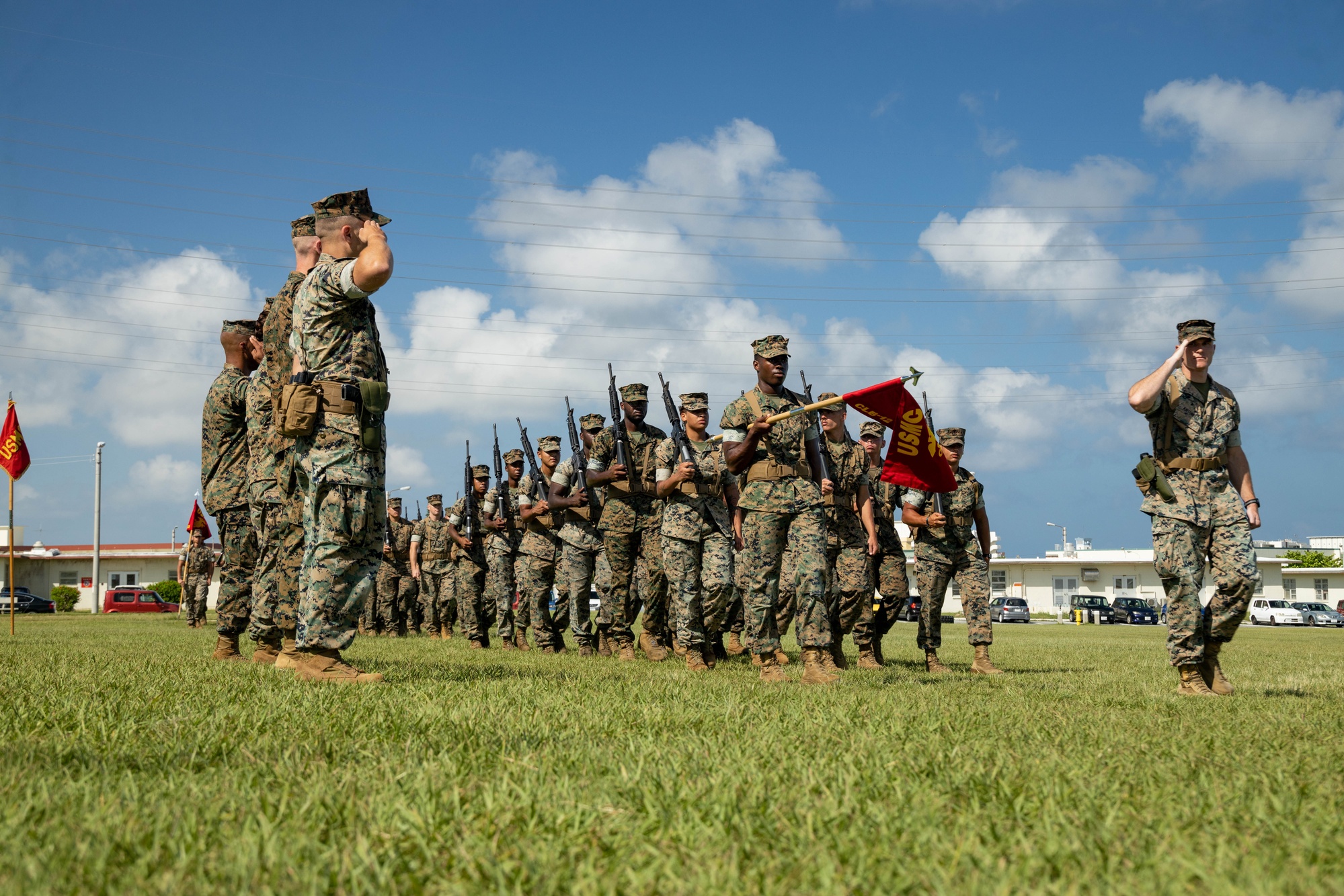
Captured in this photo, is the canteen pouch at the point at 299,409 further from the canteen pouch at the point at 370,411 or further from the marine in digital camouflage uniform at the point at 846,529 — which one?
the marine in digital camouflage uniform at the point at 846,529

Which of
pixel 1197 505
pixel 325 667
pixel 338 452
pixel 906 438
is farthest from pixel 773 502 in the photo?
pixel 325 667

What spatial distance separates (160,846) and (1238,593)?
6.78 m

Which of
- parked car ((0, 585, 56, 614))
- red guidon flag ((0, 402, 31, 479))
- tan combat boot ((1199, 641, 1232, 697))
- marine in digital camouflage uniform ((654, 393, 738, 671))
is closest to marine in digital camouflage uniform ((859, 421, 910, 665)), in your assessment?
marine in digital camouflage uniform ((654, 393, 738, 671))

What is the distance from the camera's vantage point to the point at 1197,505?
7.21m

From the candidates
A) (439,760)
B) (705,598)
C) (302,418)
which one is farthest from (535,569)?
(439,760)

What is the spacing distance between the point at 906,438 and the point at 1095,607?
5164 cm

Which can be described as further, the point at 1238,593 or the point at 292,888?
the point at 1238,593

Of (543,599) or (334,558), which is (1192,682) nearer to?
(334,558)

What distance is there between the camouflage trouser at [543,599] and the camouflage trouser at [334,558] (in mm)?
6589

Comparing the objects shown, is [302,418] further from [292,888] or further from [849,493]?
[849,493]

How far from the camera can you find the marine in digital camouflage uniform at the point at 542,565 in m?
12.9

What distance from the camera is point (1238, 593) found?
277 inches

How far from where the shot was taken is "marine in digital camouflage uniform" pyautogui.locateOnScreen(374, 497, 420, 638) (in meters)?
19.7

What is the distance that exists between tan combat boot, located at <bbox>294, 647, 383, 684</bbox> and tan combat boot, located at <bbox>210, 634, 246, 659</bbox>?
2644 millimetres
